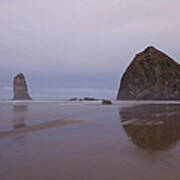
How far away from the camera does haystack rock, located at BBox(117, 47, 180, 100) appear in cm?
5791

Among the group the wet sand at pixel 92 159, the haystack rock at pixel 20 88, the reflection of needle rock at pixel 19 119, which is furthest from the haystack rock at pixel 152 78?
the wet sand at pixel 92 159

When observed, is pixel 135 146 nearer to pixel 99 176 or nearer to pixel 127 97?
pixel 99 176

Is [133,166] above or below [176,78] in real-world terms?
above

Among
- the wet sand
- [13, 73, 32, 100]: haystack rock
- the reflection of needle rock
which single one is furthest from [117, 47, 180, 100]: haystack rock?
the wet sand

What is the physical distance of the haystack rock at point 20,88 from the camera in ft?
206

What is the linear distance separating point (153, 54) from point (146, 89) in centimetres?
1231

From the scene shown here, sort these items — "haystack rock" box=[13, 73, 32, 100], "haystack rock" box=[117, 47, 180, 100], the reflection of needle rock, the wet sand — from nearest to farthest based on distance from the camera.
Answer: the wet sand
the reflection of needle rock
"haystack rock" box=[117, 47, 180, 100]
"haystack rock" box=[13, 73, 32, 100]

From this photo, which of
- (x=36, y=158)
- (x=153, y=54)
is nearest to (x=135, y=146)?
(x=36, y=158)

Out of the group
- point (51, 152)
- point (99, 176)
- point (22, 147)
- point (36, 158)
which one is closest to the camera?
point (99, 176)

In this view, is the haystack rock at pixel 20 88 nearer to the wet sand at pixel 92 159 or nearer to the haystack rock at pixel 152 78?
the haystack rock at pixel 152 78

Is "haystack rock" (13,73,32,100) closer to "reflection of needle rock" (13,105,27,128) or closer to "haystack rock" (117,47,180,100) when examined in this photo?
"haystack rock" (117,47,180,100)

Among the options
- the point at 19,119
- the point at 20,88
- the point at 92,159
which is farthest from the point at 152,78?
the point at 92,159

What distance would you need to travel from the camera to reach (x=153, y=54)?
62594mm

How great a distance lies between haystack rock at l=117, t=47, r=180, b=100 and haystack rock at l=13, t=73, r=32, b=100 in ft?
109
